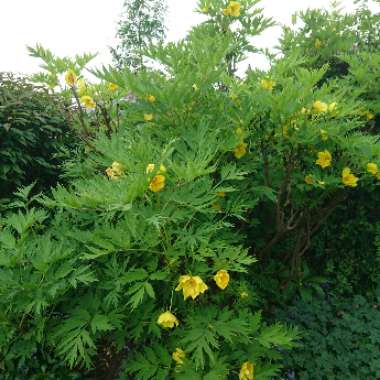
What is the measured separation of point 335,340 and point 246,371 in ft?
3.91

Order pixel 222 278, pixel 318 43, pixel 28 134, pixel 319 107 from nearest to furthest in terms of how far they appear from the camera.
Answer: pixel 222 278, pixel 319 107, pixel 28 134, pixel 318 43

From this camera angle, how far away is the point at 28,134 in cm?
336

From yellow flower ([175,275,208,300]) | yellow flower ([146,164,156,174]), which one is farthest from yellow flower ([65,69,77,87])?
yellow flower ([175,275,208,300])

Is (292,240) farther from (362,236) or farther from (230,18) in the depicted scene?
(230,18)

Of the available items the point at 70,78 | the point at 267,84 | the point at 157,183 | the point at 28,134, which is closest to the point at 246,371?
the point at 157,183

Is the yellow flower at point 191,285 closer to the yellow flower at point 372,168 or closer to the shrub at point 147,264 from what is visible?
the shrub at point 147,264

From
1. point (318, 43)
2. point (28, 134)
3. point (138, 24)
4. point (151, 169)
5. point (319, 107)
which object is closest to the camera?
point (151, 169)

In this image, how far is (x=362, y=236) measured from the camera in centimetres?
343

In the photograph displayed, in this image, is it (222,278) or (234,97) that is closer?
(222,278)

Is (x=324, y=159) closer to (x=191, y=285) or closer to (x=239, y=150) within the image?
(x=239, y=150)

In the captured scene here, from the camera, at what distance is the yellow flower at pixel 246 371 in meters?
1.87

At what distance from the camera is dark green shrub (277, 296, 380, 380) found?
104 inches

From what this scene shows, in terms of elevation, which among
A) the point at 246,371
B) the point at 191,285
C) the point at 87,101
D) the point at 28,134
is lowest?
the point at 246,371

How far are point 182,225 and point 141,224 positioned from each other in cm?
25
